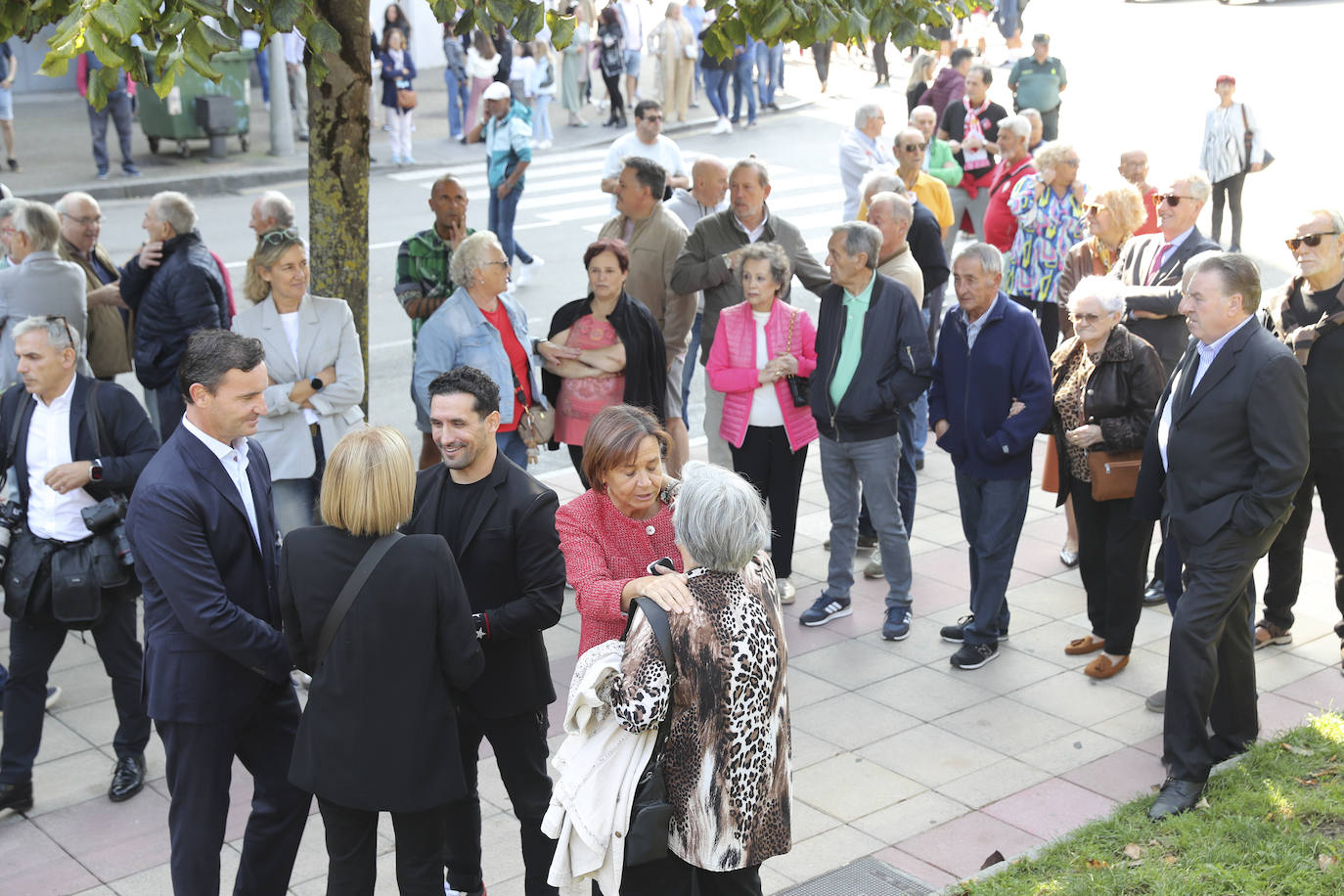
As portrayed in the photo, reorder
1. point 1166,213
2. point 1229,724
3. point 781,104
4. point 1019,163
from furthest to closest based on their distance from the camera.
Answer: point 781,104, point 1019,163, point 1166,213, point 1229,724

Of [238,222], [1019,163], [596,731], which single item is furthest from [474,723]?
[238,222]

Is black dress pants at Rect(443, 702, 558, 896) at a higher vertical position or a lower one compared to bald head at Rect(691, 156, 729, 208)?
lower

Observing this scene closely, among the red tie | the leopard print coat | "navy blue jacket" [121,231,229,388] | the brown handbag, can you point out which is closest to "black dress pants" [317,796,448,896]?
the leopard print coat

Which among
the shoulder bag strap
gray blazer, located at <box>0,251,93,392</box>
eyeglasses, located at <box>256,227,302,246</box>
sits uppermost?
eyeglasses, located at <box>256,227,302,246</box>

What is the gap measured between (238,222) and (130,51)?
45.6ft

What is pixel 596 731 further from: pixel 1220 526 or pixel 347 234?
pixel 347 234

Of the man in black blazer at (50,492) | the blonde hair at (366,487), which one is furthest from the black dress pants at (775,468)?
the blonde hair at (366,487)

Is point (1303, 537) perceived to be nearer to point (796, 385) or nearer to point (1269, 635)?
point (1269, 635)

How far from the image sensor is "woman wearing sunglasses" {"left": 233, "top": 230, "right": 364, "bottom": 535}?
6.86 metres

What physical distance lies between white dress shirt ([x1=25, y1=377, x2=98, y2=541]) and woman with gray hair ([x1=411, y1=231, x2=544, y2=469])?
1.84m

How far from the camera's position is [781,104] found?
95.3 feet

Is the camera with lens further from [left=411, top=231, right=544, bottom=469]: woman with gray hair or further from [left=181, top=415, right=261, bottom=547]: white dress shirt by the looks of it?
[left=411, top=231, right=544, bottom=469]: woman with gray hair

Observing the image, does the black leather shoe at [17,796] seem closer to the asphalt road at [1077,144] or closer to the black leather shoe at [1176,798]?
the black leather shoe at [1176,798]

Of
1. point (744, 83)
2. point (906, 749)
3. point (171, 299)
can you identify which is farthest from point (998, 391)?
point (744, 83)
